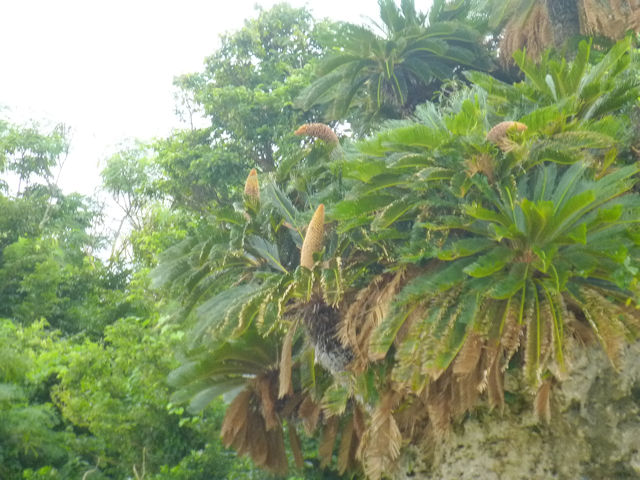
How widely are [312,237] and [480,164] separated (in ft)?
5.72

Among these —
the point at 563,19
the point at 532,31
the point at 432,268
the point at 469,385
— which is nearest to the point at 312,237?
the point at 432,268

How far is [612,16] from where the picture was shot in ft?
28.9

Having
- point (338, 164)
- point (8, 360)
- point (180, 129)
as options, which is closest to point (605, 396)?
point (338, 164)

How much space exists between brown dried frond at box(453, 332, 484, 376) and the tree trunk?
19.7ft

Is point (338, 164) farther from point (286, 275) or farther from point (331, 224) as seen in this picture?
point (286, 275)

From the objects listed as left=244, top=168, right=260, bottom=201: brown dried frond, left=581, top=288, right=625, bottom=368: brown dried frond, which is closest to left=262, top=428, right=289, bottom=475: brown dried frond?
left=244, top=168, right=260, bottom=201: brown dried frond

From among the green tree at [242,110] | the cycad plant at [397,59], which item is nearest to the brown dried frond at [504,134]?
the cycad plant at [397,59]

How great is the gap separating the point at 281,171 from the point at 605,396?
4.30 meters

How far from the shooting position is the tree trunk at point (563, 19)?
9570 millimetres

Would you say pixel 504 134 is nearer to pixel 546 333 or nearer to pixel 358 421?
pixel 546 333

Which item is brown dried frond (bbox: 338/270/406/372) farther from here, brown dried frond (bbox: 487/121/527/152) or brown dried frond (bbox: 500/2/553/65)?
brown dried frond (bbox: 500/2/553/65)

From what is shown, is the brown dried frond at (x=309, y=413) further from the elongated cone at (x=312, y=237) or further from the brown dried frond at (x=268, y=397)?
the elongated cone at (x=312, y=237)

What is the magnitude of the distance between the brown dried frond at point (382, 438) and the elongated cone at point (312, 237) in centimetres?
151

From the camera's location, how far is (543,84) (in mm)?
6652
